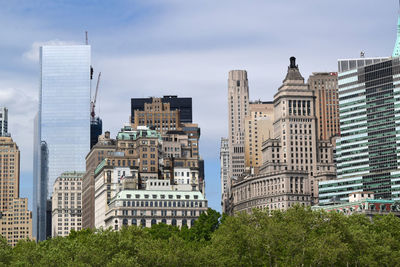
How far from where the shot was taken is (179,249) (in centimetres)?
18262

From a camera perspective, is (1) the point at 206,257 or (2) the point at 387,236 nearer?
(1) the point at 206,257

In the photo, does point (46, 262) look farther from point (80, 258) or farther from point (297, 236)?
point (297, 236)

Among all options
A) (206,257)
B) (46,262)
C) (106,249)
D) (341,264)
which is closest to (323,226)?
(341,264)

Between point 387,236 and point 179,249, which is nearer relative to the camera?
point 179,249

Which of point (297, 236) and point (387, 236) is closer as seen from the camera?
point (297, 236)

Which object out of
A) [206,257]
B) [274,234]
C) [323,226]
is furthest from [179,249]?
[323,226]

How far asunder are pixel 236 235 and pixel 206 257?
9583 mm

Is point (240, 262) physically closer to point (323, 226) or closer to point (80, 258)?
point (323, 226)

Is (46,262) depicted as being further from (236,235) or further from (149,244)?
(236,235)

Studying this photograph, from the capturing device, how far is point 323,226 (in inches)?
7480

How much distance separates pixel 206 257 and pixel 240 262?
25.2 ft

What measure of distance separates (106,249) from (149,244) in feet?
31.0

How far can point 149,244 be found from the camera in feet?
610

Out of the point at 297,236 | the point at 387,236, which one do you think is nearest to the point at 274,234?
the point at 297,236
